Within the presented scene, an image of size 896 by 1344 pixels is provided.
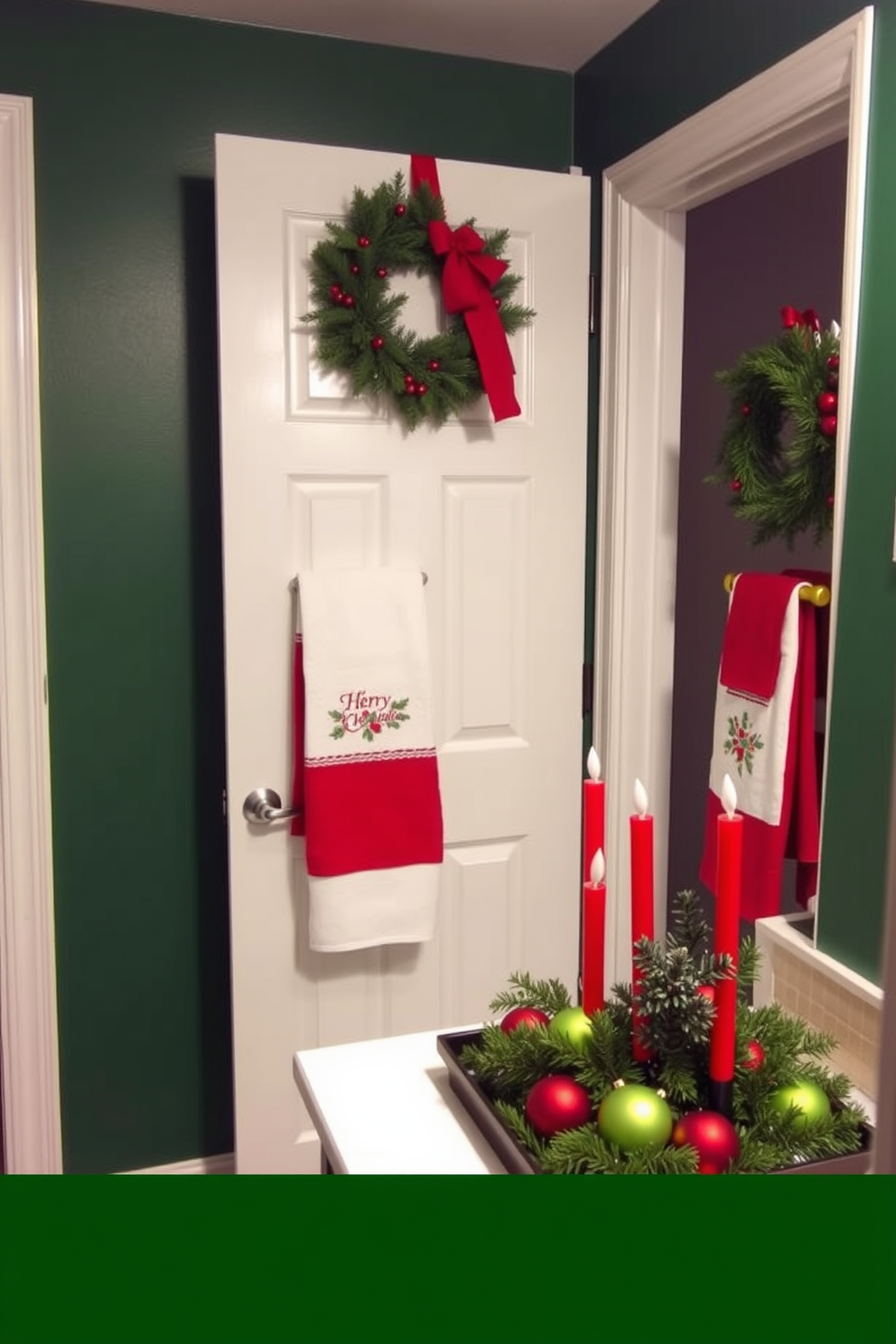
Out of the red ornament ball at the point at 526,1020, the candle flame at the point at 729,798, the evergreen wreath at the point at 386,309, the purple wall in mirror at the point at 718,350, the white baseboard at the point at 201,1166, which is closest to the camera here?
the candle flame at the point at 729,798

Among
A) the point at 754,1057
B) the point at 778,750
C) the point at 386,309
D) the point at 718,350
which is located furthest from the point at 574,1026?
the point at 718,350

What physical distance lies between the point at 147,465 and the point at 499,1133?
1.52 metres

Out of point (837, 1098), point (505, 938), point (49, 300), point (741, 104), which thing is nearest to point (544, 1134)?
point (837, 1098)

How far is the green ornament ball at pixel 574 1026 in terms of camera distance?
1.11m

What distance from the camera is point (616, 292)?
7.43ft

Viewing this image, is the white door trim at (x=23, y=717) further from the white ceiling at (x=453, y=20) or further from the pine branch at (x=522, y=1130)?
the pine branch at (x=522, y=1130)

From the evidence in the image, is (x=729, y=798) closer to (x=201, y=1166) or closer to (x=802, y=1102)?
(x=802, y=1102)

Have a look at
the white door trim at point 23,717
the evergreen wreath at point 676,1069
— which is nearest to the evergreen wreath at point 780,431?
the evergreen wreath at point 676,1069

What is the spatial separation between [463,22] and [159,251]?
2.22 feet

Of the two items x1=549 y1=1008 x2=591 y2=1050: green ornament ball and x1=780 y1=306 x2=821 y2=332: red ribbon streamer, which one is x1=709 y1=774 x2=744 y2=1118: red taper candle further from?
x1=780 y1=306 x2=821 y2=332: red ribbon streamer

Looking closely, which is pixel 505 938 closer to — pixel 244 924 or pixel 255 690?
pixel 244 924

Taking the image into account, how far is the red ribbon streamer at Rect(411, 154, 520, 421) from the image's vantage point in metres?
2.08

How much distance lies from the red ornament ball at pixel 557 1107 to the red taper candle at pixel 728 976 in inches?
4.4

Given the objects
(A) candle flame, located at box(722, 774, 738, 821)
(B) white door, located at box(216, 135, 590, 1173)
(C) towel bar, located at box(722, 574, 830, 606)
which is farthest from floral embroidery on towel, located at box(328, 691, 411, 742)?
(A) candle flame, located at box(722, 774, 738, 821)
